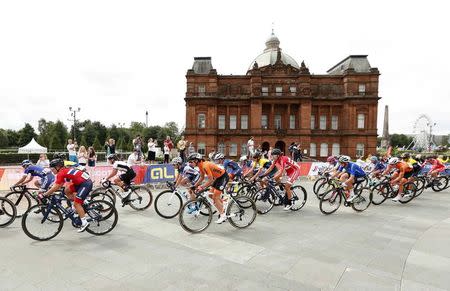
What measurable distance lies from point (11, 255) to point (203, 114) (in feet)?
128

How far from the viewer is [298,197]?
887 cm

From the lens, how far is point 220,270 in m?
4.52

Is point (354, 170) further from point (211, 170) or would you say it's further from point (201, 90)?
point (201, 90)

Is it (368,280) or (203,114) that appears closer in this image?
(368,280)

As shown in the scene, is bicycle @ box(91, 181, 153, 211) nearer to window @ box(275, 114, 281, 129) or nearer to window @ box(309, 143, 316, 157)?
window @ box(275, 114, 281, 129)

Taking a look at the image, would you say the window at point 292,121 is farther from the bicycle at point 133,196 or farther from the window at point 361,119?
the bicycle at point 133,196

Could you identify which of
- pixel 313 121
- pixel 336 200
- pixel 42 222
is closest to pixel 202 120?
pixel 313 121

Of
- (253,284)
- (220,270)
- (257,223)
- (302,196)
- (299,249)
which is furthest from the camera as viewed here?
(302,196)

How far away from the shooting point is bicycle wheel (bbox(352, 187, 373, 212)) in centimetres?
867

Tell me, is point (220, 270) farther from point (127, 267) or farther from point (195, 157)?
point (195, 157)

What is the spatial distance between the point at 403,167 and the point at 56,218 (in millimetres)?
11330

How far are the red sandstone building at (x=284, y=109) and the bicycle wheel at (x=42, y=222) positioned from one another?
36.9 metres

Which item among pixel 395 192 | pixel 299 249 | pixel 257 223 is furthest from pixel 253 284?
pixel 395 192

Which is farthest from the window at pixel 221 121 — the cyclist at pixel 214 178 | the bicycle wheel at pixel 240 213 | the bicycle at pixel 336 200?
the cyclist at pixel 214 178
